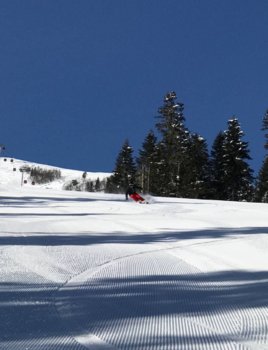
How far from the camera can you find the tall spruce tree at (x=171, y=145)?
5022 cm

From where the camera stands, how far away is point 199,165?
52.5m

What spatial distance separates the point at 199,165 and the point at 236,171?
440 centimetres

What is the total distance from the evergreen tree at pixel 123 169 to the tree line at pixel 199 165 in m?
6.13

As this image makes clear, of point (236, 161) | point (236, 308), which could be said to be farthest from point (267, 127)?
point (236, 308)

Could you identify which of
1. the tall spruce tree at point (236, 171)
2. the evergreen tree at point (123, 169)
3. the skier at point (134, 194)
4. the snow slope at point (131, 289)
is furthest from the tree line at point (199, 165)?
the snow slope at point (131, 289)

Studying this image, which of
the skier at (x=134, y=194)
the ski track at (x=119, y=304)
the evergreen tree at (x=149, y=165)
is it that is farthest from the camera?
the evergreen tree at (x=149, y=165)

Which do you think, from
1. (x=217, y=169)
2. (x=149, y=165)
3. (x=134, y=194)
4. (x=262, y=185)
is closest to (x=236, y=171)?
(x=217, y=169)

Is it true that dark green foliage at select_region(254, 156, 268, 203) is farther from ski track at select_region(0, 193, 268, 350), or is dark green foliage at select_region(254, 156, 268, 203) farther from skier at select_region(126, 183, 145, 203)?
ski track at select_region(0, 193, 268, 350)

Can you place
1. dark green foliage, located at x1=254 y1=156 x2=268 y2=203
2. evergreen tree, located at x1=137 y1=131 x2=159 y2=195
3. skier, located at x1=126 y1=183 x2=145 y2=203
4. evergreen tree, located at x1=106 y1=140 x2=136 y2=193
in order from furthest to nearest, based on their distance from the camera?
evergreen tree, located at x1=106 y1=140 x2=136 y2=193
evergreen tree, located at x1=137 y1=131 x2=159 y2=195
dark green foliage, located at x1=254 y1=156 x2=268 y2=203
skier, located at x1=126 y1=183 x2=145 y2=203

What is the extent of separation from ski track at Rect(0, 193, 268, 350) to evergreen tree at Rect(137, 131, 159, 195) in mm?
42545

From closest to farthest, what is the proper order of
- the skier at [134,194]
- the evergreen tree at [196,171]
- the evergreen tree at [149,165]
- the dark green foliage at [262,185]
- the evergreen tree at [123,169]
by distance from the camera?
the skier at [134,194] < the evergreen tree at [196,171] < the dark green foliage at [262,185] < the evergreen tree at [149,165] < the evergreen tree at [123,169]

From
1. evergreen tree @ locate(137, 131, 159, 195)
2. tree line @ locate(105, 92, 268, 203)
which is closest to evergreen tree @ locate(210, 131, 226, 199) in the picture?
tree line @ locate(105, 92, 268, 203)

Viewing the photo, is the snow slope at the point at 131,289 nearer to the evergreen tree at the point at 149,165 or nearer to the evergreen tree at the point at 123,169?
the evergreen tree at the point at 149,165

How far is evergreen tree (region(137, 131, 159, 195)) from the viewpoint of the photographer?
179ft
